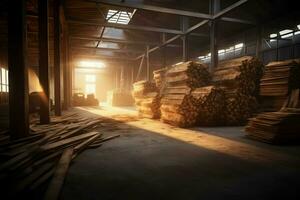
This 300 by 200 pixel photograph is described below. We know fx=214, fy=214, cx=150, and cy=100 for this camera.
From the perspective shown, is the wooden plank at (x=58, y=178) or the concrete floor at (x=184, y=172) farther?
the concrete floor at (x=184, y=172)

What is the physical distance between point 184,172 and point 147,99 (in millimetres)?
8080

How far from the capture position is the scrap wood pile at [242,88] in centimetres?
880

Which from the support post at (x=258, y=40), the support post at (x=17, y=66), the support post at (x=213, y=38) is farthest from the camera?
the support post at (x=258, y=40)

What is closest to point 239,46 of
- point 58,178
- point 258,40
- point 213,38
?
point 258,40

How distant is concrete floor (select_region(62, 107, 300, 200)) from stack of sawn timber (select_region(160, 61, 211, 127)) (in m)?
2.91

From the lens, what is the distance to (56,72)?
10320 millimetres

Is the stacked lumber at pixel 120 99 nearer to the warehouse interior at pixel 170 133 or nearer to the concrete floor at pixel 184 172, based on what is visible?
the warehouse interior at pixel 170 133

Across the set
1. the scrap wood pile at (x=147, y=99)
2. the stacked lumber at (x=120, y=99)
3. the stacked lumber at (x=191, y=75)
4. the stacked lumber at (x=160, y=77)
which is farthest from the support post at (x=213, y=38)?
the stacked lumber at (x=120, y=99)

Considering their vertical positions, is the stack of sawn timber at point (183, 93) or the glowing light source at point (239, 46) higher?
the glowing light source at point (239, 46)

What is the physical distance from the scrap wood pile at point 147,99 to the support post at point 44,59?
501cm

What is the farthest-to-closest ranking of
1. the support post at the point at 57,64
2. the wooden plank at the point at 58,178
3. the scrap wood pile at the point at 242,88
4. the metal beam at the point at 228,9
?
the support post at the point at 57,64, the metal beam at the point at 228,9, the scrap wood pile at the point at 242,88, the wooden plank at the point at 58,178

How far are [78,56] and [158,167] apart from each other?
25.0 m

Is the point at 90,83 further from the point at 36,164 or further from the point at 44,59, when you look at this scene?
the point at 36,164

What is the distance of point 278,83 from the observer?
8266 mm
